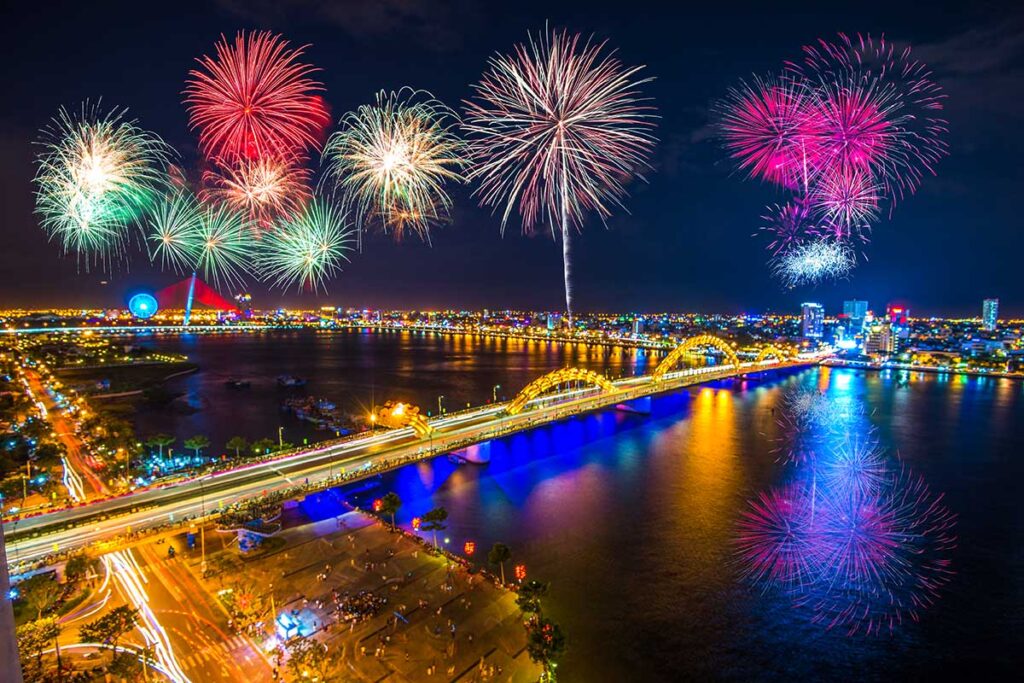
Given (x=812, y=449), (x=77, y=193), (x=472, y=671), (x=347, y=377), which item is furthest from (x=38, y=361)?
(x=812, y=449)

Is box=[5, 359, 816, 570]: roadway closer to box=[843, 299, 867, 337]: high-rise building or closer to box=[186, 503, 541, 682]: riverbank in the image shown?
box=[186, 503, 541, 682]: riverbank

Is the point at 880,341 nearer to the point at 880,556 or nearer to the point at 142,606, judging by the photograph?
the point at 880,556

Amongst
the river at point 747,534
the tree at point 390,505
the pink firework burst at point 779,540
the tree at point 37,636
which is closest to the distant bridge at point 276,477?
the river at point 747,534

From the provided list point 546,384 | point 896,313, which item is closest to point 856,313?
point 896,313

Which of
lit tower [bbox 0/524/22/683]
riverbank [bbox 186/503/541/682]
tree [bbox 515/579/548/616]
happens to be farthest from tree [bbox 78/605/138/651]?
lit tower [bbox 0/524/22/683]

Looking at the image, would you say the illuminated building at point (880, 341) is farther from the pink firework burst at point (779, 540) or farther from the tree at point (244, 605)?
the tree at point (244, 605)
